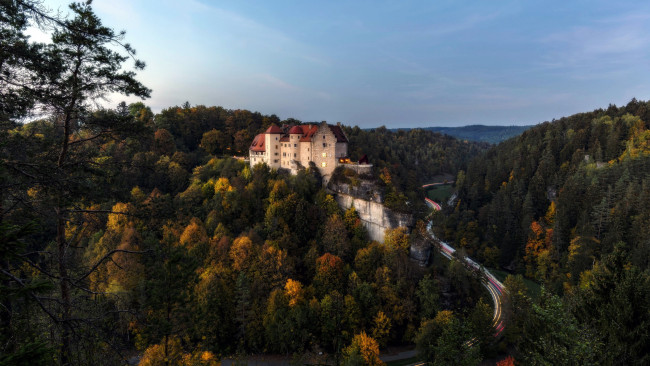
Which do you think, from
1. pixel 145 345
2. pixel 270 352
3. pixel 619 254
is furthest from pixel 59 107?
pixel 270 352

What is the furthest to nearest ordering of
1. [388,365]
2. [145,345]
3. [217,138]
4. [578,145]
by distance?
[578,145], [217,138], [388,365], [145,345]

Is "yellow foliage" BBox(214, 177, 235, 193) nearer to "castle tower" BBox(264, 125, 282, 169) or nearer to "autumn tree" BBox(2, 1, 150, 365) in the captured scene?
"castle tower" BBox(264, 125, 282, 169)

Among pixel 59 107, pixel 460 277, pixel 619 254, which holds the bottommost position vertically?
pixel 460 277

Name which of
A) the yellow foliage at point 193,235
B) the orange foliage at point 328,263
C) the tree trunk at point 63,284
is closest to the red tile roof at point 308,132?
the orange foliage at point 328,263

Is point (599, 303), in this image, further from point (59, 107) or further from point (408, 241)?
point (59, 107)

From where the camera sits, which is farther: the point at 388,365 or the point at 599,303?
the point at 388,365

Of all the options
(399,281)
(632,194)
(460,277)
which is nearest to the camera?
(399,281)
